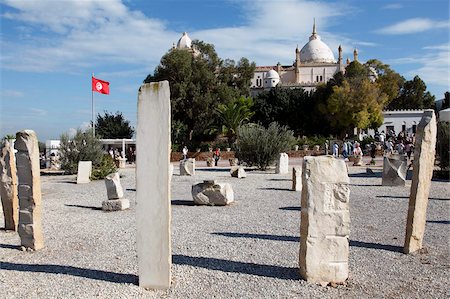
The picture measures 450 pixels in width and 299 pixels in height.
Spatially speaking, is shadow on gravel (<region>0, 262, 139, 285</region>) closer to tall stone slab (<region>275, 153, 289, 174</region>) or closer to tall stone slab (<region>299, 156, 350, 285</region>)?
tall stone slab (<region>299, 156, 350, 285</region>)

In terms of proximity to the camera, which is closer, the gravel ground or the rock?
the gravel ground

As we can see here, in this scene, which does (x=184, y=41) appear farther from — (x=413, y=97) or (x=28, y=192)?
(x=28, y=192)

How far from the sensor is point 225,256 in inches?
241

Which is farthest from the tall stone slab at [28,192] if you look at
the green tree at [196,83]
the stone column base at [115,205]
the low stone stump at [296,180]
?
the green tree at [196,83]

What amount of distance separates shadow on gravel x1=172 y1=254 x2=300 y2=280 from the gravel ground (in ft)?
0.04

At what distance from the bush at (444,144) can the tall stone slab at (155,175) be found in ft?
46.0

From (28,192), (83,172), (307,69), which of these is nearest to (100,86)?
(83,172)

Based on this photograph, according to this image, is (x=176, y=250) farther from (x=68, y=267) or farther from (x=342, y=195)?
(x=342, y=195)

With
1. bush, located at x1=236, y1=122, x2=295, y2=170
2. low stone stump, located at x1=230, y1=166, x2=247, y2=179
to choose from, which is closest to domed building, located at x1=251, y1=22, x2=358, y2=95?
bush, located at x1=236, y1=122, x2=295, y2=170

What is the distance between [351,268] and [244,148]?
15985 millimetres

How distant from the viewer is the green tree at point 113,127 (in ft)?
149

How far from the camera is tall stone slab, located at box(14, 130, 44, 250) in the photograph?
6664 millimetres

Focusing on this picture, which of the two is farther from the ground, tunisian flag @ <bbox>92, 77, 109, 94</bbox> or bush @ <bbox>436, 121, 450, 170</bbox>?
tunisian flag @ <bbox>92, 77, 109, 94</bbox>

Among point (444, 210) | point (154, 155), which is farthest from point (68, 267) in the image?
point (444, 210)
